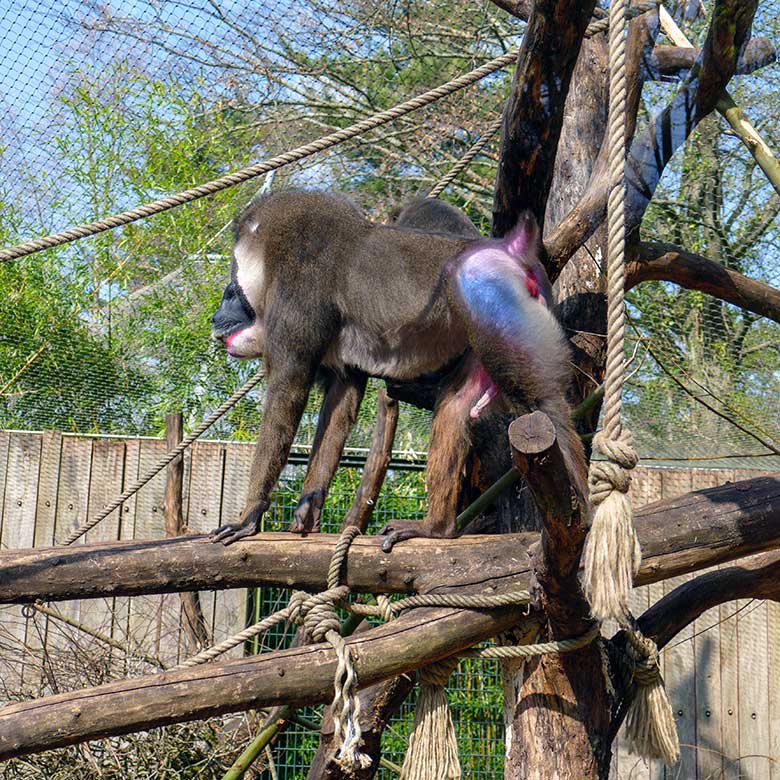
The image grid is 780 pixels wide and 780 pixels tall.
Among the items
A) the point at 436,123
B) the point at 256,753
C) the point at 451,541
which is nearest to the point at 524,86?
A: the point at 451,541

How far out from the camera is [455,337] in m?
3.68

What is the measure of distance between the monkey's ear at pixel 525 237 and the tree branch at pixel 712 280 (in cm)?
79

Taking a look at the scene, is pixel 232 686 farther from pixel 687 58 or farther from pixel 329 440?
pixel 687 58

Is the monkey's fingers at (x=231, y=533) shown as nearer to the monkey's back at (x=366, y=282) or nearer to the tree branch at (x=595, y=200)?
the monkey's back at (x=366, y=282)

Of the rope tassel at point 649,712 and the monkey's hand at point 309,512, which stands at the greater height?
the monkey's hand at point 309,512

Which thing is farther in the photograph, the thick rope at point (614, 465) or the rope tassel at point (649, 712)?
the rope tassel at point (649, 712)

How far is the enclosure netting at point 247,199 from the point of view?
6.35 meters

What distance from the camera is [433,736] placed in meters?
2.93

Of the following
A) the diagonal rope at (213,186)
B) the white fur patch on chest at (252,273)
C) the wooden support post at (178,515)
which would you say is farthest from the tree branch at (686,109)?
the wooden support post at (178,515)

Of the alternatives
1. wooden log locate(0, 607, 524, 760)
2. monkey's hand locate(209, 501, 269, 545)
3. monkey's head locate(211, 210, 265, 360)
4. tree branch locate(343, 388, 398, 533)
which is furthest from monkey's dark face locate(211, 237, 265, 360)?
wooden log locate(0, 607, 524, 760)

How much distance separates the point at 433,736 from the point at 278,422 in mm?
1320

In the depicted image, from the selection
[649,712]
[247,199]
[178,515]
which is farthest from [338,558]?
[247,199]

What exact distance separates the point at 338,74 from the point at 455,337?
266 inches

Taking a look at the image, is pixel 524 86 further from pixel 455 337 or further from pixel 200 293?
pixel 200 293
